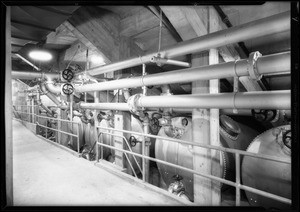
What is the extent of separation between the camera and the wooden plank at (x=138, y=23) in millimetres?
4488

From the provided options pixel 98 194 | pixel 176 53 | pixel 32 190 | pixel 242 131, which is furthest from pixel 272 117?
pixel 32 190

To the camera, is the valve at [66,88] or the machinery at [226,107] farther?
the valve at [66,88]

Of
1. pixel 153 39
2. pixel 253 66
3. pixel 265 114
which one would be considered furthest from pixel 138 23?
pixel 265 114

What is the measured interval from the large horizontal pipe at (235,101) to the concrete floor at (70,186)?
Result: 1459mm

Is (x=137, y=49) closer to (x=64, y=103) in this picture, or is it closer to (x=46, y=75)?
(x=46, y=75)

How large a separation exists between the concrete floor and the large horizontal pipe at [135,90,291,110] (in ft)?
4.79

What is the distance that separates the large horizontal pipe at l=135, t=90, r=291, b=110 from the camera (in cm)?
230

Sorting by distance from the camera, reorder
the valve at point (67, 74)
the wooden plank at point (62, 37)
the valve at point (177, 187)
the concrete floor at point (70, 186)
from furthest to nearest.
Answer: the wooden plank at point (62, 37) → the valve at point (67, 74) → the valve at point (177, 187) → the concrete floor at point (70, 186)

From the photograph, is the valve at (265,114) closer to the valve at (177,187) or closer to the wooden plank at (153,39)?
the valve at (177,187)

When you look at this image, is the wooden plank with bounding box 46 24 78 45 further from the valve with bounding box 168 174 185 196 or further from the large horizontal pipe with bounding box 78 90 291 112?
the valve with bounding box 168 174 185 196

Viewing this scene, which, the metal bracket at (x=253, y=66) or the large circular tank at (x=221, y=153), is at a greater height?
the metal bracket at (x=253, y=66)

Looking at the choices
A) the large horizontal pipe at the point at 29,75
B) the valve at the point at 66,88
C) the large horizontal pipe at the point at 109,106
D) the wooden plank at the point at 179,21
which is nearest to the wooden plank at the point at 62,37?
the large horizontal pipe at the point at 29,75

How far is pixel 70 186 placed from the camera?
137 inches

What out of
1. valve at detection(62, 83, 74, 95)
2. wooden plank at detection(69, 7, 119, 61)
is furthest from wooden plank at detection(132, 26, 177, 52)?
valve at detection(62, 83, 74, 95)
